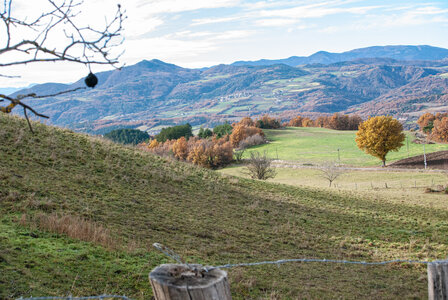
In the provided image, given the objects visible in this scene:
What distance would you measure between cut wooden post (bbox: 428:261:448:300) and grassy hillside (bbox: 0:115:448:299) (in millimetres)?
4830

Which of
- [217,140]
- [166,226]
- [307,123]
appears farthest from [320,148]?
[166,226]

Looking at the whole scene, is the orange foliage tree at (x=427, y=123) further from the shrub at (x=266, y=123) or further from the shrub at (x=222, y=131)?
the shrub at (x=222, y=131)

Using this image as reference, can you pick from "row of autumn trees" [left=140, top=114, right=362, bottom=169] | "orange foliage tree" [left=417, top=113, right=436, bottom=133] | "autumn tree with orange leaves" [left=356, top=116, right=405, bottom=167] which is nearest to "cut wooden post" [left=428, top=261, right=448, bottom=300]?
"row of autumn trees" [left=140, top=114, right=362, bottom=169]

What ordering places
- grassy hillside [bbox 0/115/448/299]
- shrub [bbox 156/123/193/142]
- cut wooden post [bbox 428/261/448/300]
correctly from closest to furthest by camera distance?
1. cut wooden post [bbox 428/261/448/300]
2. grassy hillside [bbox 0/115/448/299]
3. shrub [bbox 156/123/193/142]

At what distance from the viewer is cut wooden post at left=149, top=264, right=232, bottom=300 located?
232 cm

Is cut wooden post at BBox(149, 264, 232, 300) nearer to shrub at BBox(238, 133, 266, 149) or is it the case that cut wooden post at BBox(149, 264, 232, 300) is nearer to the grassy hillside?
the grassy hillside

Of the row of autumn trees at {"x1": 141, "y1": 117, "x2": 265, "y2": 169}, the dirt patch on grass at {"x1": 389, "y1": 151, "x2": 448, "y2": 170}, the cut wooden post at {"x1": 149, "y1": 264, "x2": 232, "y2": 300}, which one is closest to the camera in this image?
the cut wooden post at {"x1": 149, "y1": 264, "x2": 232, "y2": 300}

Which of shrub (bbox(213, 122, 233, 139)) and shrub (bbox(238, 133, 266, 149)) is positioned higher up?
shrub (bbox(213, 122, 233, 139))

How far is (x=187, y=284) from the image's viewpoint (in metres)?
2.40

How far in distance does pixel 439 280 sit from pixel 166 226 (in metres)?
10.7

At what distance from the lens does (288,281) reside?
898 cm

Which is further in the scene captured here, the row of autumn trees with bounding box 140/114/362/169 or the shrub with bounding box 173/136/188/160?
the shrub with bounding box 173/136/188/160

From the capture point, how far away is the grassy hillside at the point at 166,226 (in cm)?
760

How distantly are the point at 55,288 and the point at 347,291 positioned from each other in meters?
6.43
